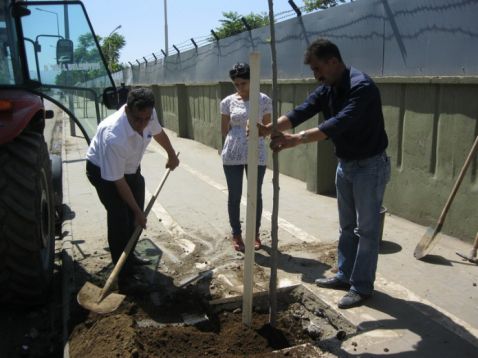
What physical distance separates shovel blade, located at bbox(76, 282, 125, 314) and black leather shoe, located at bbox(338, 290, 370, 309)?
64.4 inches

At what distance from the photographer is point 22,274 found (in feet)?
11.3

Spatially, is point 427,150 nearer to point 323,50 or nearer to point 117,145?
point 323,50

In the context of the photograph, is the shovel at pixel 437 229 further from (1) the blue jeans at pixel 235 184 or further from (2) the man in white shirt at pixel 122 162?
(2) the man in white shirt at pixel 122 162

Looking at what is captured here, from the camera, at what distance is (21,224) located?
337cm

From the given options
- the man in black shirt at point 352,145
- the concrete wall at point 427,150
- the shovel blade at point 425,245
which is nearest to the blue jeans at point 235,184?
the man in black shirt at point 352,145

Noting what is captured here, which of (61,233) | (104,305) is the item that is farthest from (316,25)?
(104,305)

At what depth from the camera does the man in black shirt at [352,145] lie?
3.19 m

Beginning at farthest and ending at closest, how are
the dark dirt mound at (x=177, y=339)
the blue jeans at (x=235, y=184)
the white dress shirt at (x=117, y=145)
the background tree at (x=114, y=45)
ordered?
the background tree at (x=114, y=45) < the blue jeans at (x=235, y=184) < the white dress shirt at (x=117, y=145) < the dark dirt mound at (x=177, y=339)

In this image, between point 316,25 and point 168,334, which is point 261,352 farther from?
point 316,25

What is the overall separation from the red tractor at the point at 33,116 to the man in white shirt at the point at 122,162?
0.47 metres

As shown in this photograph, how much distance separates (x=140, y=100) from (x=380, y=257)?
273 cm

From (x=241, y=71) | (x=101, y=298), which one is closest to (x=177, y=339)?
(x=101, y=298)

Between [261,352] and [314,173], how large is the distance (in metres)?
4.38

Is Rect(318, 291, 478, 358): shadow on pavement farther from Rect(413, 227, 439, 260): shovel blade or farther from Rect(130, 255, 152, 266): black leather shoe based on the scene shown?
Rect(130, 255, 152, 266): black leather shoe
